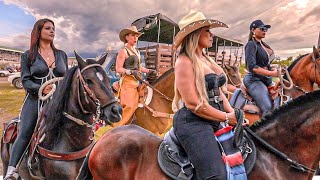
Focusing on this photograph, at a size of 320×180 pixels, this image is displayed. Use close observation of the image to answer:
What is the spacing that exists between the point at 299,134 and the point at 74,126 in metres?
2.41

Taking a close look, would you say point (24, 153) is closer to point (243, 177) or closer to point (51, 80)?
point (51, 80)

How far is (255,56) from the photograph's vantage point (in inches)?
193

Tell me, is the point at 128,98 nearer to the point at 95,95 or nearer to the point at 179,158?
the point at 95,95

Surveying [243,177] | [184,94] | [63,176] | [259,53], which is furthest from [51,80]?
[259,53]

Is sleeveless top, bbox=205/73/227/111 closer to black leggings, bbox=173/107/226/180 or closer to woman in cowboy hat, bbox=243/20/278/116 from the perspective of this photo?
black leggings, bbox=173/107/226/180

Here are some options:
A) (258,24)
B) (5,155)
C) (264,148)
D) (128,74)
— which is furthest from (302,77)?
(5,155)

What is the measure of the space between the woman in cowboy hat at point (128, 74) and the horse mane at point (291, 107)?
12.2 ft

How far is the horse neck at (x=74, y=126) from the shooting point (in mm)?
2965

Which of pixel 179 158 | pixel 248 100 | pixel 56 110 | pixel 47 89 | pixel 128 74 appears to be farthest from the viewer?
pixel 128 74

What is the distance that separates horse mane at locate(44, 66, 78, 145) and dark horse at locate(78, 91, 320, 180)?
2.13 feet

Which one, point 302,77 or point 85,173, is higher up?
point 302,77

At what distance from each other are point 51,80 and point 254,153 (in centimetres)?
251

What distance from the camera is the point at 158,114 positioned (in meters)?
5.71

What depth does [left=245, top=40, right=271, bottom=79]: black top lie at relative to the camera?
4825 millimetres
